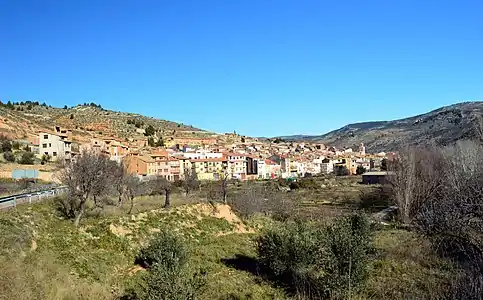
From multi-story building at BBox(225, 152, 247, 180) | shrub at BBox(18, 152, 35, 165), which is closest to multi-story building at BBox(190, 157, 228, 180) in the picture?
multi-story building at BBox(225, 152, 247, 180)

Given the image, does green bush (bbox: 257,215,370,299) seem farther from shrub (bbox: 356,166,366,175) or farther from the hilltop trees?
the hilltop trees

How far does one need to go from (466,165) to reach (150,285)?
95.7ft

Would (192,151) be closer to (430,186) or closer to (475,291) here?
(430,186)

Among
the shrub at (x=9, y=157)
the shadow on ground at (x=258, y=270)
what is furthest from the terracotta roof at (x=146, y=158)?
the shadow on ground at (x=258, y=270)

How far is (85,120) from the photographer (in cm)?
Result: 11844

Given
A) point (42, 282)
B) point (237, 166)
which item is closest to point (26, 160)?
point (42, 282)

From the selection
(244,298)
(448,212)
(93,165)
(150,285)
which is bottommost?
(244,298)

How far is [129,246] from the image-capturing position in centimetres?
2367

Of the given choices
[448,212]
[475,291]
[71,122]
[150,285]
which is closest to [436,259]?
[448,212]

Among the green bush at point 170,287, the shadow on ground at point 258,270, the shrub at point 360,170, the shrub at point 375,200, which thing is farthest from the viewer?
the shrub at point 360,170

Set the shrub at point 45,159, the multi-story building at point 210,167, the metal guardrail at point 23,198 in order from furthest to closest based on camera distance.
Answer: the multi-story building at point 210,167 → the shrub at point 45,159 → the metal guardrail at point 23,198

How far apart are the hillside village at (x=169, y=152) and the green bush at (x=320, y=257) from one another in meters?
38.8

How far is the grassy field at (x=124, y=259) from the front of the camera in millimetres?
14828

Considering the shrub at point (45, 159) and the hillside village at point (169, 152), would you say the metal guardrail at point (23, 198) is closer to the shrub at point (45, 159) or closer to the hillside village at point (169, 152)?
the hillside village at point (169, 152)
